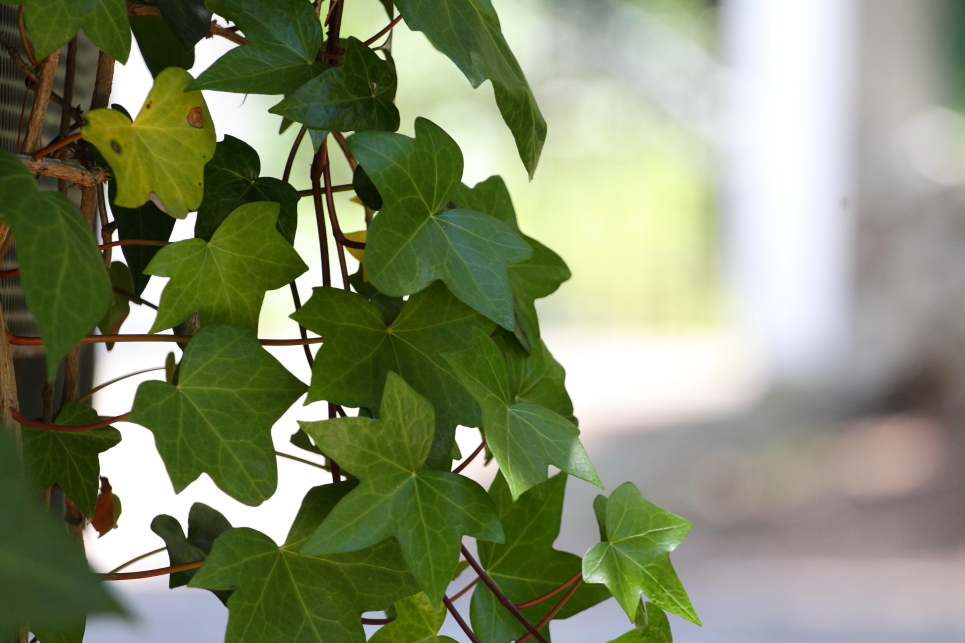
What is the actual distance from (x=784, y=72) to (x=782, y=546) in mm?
1533

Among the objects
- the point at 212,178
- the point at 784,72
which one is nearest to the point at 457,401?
the point at 212,178

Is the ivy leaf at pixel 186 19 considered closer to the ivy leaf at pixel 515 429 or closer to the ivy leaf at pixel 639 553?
the ivy leaf at pixel 515 429

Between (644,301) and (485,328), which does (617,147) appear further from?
(485,328)

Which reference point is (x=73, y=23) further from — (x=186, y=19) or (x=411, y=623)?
(x=411, y=623)

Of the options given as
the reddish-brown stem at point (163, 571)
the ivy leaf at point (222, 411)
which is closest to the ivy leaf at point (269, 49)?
the ivy leaf at point (222, 411)

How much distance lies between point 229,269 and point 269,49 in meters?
0.10

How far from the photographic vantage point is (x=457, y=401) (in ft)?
1.21

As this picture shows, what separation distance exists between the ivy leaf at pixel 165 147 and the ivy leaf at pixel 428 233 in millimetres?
74

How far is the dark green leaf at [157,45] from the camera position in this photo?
1.42 ft

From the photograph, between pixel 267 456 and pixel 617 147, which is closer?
pixel 267 456

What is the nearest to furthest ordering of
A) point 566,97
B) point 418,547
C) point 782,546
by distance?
point 418,547
point 782,546
point 566,97

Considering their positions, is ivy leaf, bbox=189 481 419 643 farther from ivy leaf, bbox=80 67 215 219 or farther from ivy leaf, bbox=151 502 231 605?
ivy leaf, bbox=80 67 215 219

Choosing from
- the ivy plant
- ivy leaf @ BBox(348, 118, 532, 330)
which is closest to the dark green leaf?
the ivy plant

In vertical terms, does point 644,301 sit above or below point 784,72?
below
